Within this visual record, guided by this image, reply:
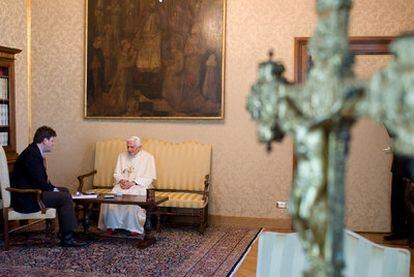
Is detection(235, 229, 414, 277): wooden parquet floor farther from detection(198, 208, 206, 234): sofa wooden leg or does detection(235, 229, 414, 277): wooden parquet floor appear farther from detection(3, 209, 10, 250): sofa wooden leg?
detection(3, 209, 10, 250): sofa wooden leg

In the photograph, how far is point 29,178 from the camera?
6605mm

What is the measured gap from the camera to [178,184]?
27.0 ft

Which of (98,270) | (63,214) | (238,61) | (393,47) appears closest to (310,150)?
(393,47)

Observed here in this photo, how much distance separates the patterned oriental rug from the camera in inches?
223

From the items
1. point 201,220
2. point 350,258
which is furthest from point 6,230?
point 350,258

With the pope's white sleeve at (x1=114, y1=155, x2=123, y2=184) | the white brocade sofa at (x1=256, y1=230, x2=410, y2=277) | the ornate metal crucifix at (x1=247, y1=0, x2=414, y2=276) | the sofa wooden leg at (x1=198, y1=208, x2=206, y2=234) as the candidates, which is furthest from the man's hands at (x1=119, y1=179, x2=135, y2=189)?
the ornate metal crucifix at (x1=247, y1=0, x2=414, y2=276)

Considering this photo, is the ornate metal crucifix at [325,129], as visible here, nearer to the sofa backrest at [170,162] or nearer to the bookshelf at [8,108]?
the bookshelf at [8,108]

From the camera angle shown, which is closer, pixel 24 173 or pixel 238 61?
pixel 24 173

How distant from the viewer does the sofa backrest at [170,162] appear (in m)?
8.14

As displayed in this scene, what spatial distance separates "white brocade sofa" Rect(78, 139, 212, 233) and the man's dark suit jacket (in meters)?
1.35

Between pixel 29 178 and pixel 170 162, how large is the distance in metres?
2.28

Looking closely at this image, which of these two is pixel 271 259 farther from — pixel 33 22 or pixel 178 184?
pixel 33 22

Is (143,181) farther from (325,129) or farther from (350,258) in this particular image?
(325,129)

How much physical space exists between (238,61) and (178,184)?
6.57 feet
